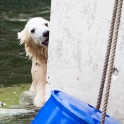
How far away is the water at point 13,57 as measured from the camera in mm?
6311

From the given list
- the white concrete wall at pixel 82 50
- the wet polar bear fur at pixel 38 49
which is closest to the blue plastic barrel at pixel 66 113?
the white concrete wall at pixel 82 50

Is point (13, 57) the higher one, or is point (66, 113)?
point (66, 113)

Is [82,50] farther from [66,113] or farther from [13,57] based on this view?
[13,57]

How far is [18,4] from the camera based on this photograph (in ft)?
51.0

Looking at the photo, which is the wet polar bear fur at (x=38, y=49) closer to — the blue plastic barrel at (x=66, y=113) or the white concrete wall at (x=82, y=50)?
the white concrete wall at (x=82, y=50)

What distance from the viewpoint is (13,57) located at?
340 inches

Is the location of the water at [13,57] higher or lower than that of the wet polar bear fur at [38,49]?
lower

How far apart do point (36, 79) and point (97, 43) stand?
2537 mm

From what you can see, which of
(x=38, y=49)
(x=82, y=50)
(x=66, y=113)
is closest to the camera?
(x=66, y=113)

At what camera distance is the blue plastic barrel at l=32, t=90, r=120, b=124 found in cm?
307

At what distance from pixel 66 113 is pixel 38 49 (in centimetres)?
382

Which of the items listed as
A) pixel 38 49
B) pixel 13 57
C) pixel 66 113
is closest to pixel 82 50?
pixel 66 113

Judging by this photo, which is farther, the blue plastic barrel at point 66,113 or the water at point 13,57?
the water at point 13,57

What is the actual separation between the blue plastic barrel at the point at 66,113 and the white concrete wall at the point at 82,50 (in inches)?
31.7
